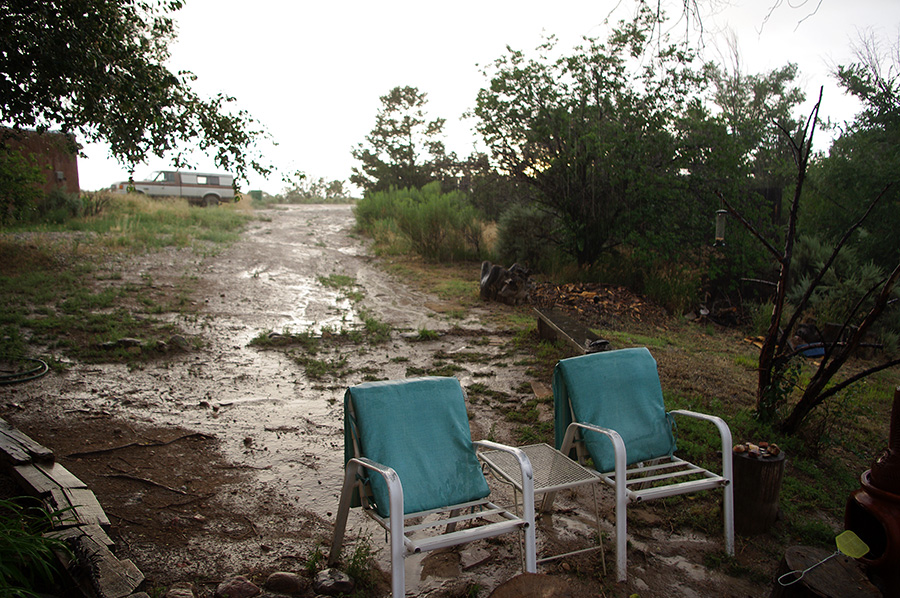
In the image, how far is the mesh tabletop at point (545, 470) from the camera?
2.94 meters

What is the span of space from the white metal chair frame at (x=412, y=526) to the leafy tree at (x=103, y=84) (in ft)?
13.9

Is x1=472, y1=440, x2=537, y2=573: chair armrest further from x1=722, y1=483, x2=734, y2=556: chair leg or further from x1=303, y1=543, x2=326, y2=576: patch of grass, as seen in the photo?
x1=722, y1=483, x2=734, y2=556: chair leg

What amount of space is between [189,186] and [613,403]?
25576 mm

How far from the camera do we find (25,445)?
11.6 feet

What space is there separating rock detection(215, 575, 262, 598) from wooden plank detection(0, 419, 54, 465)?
1.55m

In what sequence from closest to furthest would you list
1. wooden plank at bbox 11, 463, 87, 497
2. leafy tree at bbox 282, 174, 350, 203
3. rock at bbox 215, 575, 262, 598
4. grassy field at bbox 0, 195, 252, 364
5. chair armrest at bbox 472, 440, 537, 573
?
chair armrest at bbox 472, 440, 537, 573 < rock at bbox 215, 575, 262, 598 < wooden plank at bbox 11, 463, 87, 497 < grassy field at bbox 0, 195, 252, 364 < leafy tree at bbox 282, 174, 350, 203

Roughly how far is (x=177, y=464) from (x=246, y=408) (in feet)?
4.21

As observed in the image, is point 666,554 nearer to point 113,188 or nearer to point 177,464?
point 177,464

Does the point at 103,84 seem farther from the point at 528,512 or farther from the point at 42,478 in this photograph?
the point at 528,512

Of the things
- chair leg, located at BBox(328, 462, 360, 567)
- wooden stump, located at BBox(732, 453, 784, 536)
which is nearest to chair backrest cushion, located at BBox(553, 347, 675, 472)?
wooden stump, located at BBox(732, 453, 784, 536)

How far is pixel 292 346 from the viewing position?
25.0 feet

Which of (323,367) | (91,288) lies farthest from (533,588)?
(91,288)

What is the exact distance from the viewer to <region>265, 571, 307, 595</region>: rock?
2.70m

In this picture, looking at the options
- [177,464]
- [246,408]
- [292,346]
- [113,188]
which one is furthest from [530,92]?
[113,188]
